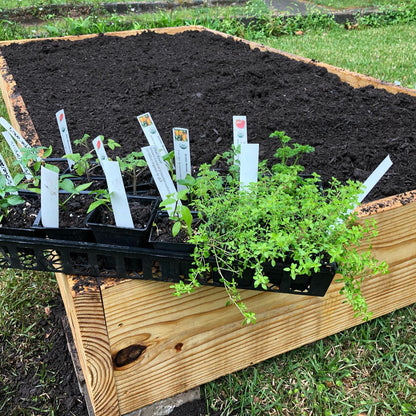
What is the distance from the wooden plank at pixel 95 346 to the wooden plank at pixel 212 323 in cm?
2

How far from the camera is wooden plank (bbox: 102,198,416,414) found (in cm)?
116

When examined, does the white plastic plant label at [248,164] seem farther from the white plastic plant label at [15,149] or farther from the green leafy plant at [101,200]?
the white plastic plant label at [15,149]

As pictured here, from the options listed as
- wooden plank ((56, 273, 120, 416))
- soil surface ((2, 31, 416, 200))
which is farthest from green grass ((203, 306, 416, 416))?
soil surface ((2, 31, 416, 200))

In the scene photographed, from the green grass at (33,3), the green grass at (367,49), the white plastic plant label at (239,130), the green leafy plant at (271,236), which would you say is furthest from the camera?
the green grass at (33,3)

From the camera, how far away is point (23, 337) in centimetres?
172

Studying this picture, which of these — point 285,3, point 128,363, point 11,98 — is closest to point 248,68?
point 11,98

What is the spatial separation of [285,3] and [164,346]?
420 inches

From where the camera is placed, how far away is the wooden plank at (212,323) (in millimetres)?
1156

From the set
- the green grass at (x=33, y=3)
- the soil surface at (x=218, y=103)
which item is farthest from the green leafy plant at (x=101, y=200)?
the green grass at (x=33, y=3)

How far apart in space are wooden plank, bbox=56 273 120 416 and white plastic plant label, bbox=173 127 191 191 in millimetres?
455

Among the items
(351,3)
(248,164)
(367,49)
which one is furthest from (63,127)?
(351,3)

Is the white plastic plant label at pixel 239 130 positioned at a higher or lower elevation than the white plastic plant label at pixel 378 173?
higher

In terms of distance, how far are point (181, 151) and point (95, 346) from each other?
652 millimetres

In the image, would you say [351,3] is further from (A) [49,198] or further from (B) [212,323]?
(A) [49,198]
